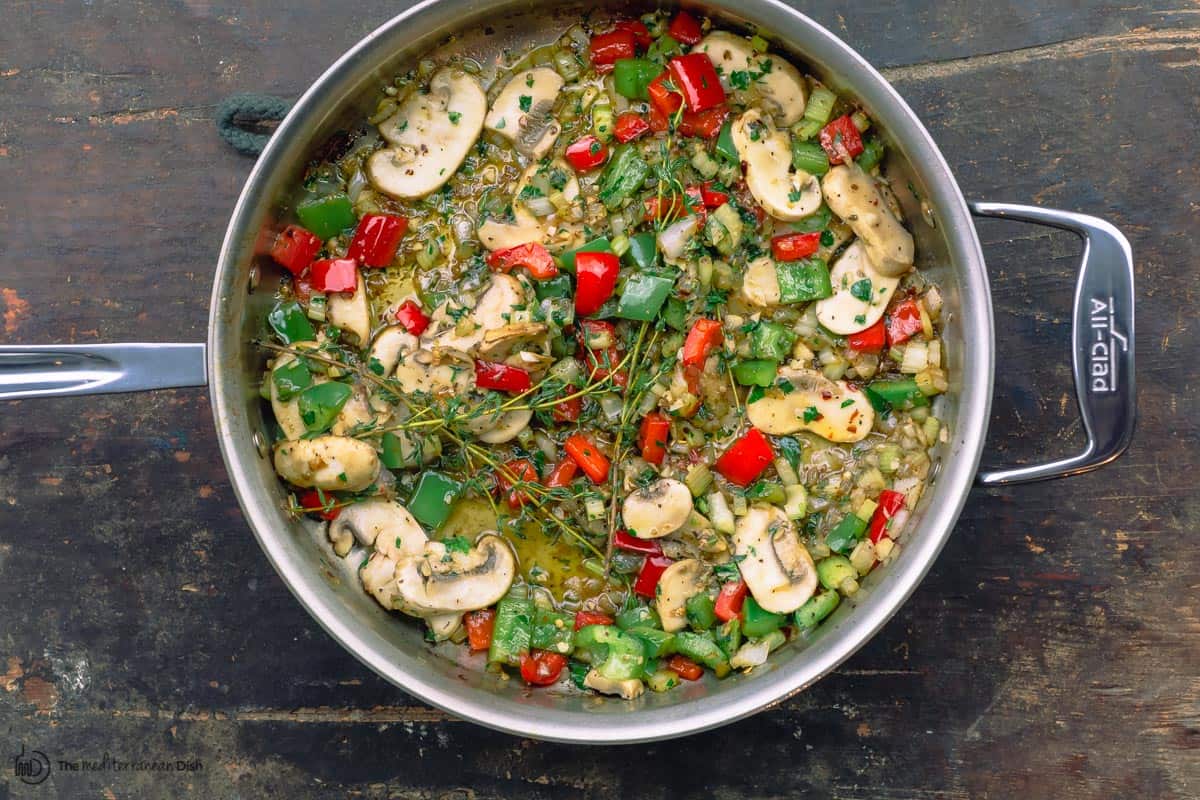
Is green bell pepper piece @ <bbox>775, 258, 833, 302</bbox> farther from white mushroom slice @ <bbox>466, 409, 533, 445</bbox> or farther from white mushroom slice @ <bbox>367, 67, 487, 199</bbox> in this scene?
white mushroom slice @ <bbox>367, 67, 487, 199</bbox>

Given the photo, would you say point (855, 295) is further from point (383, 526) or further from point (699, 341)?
point (383, 526)

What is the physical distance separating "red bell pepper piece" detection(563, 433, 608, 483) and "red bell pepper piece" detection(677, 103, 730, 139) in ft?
3.17

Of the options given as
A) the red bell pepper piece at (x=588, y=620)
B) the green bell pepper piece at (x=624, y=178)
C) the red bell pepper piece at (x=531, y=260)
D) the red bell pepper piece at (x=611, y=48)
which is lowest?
the red bell pepper piece at (x=588, y=620)

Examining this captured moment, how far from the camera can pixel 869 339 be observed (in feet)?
8.37

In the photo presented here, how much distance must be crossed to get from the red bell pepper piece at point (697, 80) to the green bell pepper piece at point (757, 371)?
2.50ft

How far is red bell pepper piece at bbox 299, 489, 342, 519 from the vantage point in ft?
8.16

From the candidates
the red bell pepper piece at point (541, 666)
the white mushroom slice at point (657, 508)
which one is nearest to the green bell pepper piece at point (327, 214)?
the white mushroom slice at point (657, 508)

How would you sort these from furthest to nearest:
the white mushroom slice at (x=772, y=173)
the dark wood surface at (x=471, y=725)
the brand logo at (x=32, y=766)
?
1. the brand logo at (x=32, y=766)
2. the dark wood surface at (x=471, y=725)
3. the white mushroom slice at (x=772, y=173)

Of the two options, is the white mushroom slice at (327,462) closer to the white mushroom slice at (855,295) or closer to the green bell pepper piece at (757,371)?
the green bell pepper piece at (757,371)

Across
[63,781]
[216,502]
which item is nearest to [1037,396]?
[216,502]

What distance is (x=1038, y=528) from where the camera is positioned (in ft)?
9.12

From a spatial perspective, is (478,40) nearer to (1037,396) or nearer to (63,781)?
(1037,396)

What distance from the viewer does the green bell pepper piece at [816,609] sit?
2.50 m

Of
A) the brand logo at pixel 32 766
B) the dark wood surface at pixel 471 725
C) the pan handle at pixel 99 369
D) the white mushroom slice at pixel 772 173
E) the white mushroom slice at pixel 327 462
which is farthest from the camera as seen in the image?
the brand logo at pixel 32 766
